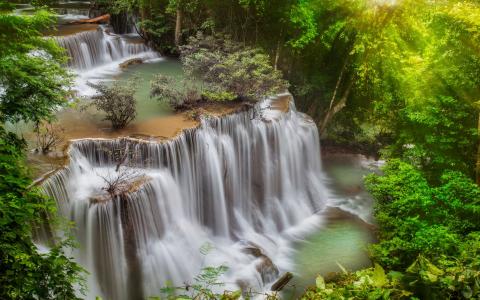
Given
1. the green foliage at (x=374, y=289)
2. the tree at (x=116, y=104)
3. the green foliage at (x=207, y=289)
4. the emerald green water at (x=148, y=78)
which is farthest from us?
the emerald green water at (x=148, y=78)

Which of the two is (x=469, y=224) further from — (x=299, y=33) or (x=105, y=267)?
(x=299, y=33)

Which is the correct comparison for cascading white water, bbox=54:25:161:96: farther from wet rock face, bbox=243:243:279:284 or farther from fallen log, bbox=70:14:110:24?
wet rock face, bbox=243:243:279:284

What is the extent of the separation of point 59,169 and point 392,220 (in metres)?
8.04

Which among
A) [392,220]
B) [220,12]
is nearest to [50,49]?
[392,220]

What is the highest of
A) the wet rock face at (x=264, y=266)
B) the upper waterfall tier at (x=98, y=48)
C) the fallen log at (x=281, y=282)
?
Answer: the upper waterfall tier at (x=98, y=48)

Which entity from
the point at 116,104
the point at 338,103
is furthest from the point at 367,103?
the point at 116,104

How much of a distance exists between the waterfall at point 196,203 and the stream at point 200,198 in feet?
0.10

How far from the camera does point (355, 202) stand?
1645 cm

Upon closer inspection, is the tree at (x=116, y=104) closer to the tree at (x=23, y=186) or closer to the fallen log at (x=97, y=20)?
the tree at (x=23, y=186)

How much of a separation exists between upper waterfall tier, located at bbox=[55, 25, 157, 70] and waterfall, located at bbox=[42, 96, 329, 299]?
803cm

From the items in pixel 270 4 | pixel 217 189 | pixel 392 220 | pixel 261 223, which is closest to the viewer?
pixel 392 220

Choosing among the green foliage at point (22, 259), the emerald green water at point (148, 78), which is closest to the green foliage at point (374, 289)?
the green foliage at point (22, 259)

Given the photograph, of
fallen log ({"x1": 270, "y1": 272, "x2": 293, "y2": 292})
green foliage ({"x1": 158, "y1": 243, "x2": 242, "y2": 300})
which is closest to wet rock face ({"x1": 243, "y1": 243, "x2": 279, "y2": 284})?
fallen log ({"x1": 270, "y1": 272, "x2": 293, "y2": 292})

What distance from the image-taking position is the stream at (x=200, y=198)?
984 centimetres
